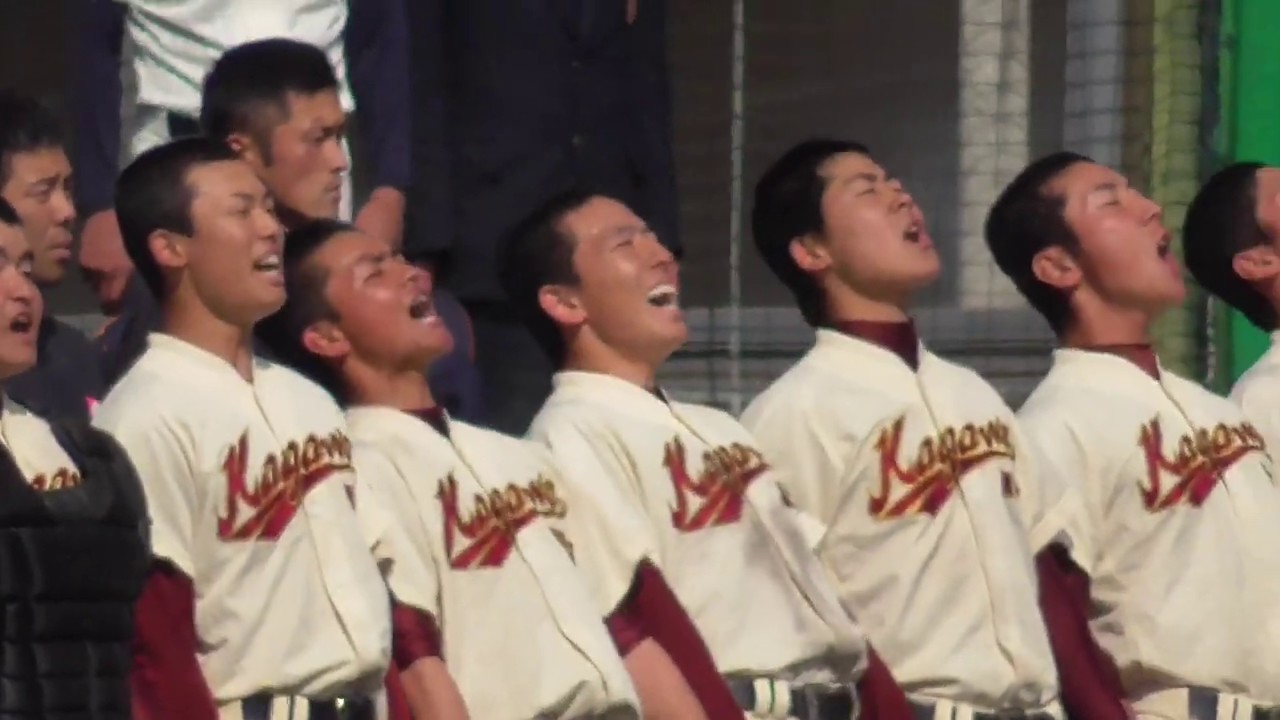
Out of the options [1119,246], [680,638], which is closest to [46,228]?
[680,638]

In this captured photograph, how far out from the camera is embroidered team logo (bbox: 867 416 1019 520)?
663cm

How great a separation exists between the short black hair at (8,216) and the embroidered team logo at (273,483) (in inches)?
18.1

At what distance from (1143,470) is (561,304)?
3.62ft

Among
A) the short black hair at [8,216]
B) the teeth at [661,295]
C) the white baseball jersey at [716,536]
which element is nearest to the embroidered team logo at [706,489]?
the white baseball jersey at [716,536]

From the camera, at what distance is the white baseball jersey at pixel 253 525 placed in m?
5.77

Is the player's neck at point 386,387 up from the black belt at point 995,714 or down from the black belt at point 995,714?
up

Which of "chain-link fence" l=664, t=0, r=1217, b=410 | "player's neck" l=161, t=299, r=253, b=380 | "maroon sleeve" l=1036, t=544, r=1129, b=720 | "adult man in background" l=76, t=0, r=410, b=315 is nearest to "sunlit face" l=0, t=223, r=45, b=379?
"player's neck" l=161, t=299, r=253, b=380

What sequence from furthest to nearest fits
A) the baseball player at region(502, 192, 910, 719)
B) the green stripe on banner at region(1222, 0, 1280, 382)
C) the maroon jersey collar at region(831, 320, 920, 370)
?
the green stripe on banner at region(1222, 0, 1280, 382)
the maroon jersey collar at region(831, 320, 920, 370)
the baseball player at region(502, 192, 910, 719)

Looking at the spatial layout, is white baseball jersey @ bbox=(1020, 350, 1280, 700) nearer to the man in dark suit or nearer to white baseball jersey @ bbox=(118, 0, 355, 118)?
the man in dark suit

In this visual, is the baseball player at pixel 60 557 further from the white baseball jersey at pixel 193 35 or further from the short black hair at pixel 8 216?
the white baseball jersey at pixel 193 35

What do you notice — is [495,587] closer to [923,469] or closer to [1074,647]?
[923,469]

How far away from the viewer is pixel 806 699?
6516 millimetres

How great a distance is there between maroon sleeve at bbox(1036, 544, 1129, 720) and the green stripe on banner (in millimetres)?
2154

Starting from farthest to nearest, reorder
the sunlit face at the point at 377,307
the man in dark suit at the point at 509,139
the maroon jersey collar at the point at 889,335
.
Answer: the man in dark suit at the point at 509,139 < the maroon jersey collar at the point at 889,335 < the sunlit face at the point at 377,307
